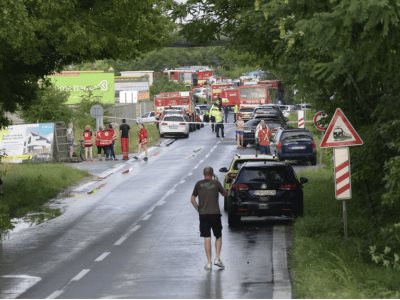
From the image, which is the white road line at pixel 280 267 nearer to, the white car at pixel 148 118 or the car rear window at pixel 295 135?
the car rear window at pixel 295 135

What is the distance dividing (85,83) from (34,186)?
61768 millimetres

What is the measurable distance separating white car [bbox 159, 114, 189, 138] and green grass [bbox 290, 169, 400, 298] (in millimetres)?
40236

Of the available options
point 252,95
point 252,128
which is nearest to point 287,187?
point 252,128

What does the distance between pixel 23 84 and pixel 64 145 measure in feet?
68.1

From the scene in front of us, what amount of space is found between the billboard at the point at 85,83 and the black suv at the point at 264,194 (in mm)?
67637

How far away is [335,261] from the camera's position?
640 inches

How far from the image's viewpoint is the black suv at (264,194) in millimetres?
23625

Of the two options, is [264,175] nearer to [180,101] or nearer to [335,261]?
[335,261]

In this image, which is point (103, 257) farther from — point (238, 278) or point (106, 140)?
point (106, 140)

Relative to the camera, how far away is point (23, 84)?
28.6 meters

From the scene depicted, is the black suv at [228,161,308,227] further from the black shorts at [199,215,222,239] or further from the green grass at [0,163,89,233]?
the black shorts at [199,215,222,239]

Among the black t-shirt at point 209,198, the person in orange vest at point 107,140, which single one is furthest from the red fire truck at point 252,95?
the black t-shirt at point 209,198

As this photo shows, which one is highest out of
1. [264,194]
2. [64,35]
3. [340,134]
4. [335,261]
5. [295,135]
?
[64,35]

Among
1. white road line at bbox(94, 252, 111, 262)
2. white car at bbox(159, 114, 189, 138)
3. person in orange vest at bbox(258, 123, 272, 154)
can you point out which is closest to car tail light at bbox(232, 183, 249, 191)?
white road line at bbox(94, 252, 111, 262)
